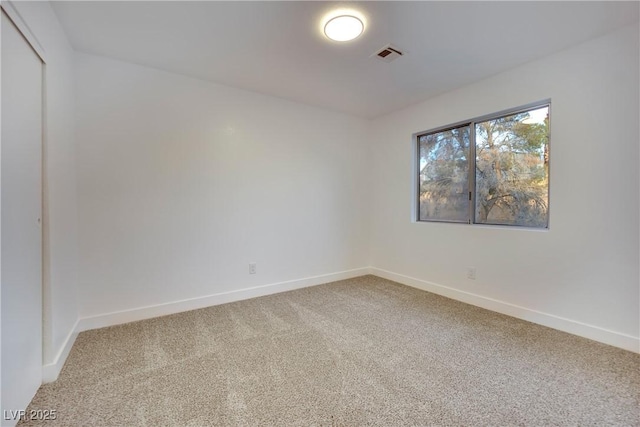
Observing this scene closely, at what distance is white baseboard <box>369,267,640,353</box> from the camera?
2.08m

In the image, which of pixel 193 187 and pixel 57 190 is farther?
pixel 193 187

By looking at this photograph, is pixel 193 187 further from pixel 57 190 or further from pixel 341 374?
pixel 341 374

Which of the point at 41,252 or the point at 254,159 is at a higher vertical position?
the point at 254,159

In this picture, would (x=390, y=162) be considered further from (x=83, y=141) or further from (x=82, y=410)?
(x=82, y=410)

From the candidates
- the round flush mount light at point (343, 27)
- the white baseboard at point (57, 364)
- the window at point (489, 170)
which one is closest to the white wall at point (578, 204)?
the window at point (489, 170)

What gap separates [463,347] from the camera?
6.89ft

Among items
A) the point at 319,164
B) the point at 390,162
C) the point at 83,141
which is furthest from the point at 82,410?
the point at 390,162

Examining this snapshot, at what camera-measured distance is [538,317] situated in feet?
8.22

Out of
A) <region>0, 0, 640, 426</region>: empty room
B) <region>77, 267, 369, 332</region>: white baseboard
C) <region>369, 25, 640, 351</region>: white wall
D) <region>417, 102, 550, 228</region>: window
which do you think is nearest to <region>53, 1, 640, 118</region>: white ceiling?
<region>0, 0, 640, 426</region>: empty room

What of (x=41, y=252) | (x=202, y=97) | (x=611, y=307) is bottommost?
(x=611, y=307)

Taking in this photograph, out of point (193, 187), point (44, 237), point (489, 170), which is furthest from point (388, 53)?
point (44, 237)

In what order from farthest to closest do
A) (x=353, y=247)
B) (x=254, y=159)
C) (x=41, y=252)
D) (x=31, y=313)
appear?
(x=353, y=247), (x=254, y=159), (x=41, y=252), (x=31, y=313)

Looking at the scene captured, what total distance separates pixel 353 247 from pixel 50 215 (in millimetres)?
3294

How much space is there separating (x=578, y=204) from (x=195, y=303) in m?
3.63
